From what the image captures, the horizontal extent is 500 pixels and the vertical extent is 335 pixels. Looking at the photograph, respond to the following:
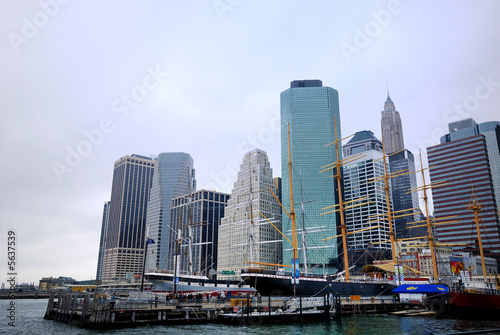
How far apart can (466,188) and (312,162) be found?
Answer: 229 ft

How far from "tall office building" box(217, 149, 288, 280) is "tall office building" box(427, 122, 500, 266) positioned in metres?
72.3

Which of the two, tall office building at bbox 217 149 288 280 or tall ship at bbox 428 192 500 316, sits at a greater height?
tall office building at bbox 217 149 288 280

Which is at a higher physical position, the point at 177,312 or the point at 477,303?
the point at 477,303

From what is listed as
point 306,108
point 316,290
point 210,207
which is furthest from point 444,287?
point 210,207

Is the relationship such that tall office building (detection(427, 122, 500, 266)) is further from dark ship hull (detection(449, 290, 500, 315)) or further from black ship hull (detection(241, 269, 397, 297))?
dark ship hull (detection(449, 290, 500, 315))

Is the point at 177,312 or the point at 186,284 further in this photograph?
the point at 186,284

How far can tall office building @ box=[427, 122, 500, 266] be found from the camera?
158500 mm

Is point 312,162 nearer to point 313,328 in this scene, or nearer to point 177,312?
point 177,312

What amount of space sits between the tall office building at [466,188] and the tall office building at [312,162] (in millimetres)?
47414

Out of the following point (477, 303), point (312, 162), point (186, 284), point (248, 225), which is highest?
point (312, 162)

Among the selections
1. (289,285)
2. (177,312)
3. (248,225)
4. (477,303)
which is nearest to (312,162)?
(248,225)

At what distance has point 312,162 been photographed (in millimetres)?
159500

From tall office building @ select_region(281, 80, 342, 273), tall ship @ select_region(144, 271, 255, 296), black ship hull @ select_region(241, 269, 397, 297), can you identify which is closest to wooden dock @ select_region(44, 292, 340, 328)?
black ship hull @ select_region(241, 269, 397, 297)

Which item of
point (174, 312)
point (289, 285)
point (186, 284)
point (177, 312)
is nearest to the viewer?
point (174, 312)
